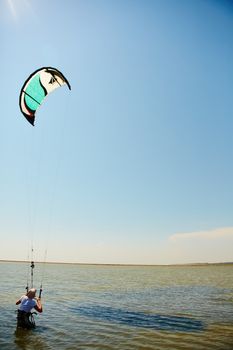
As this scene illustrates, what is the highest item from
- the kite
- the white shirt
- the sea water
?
the kite

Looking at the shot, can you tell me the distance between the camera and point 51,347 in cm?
1132

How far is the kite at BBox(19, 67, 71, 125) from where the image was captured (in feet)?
48.2

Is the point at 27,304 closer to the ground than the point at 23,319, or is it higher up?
higher up

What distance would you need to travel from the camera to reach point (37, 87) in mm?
16000

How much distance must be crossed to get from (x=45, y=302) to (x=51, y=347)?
11.7 m

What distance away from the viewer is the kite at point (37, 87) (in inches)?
578

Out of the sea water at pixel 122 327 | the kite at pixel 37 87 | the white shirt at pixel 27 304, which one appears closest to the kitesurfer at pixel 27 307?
the white shirt at pixel 27 304

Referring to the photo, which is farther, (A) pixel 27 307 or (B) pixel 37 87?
(B) pixel 37 87

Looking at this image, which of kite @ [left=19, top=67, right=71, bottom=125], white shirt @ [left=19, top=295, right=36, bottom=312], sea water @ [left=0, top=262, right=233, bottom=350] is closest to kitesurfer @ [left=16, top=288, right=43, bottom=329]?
white shirt @ [left=19, top=295, right=36, bottom=312]

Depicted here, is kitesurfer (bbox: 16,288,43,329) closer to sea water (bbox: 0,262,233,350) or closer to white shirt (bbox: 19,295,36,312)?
white shirt (bbox: 19,295,36,312)

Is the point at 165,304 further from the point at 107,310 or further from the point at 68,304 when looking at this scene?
the point at 68,304

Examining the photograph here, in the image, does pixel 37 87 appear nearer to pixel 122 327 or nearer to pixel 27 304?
pixel 27 304

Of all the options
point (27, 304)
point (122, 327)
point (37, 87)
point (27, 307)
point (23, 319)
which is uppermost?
point (37, 87)

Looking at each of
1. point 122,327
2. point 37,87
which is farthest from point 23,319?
point 37,87
